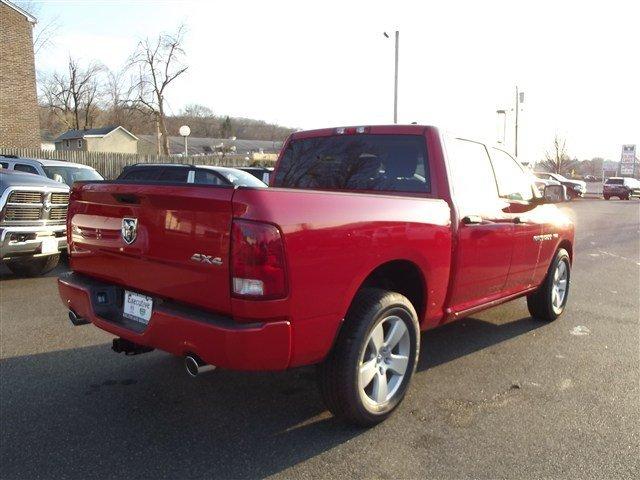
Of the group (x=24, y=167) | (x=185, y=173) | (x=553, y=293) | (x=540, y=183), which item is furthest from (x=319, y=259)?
(x=540, y=183)

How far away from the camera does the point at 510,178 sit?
5027mm

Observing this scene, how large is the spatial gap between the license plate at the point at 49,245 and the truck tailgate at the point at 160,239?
4132mm

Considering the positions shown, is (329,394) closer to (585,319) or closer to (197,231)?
(197,231)

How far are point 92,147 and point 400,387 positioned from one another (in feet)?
211

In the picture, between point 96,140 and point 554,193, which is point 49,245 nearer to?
point 554,193

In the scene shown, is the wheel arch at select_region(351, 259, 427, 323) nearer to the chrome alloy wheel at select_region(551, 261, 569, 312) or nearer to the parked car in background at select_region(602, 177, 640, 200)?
the chrome alloy wheel at select_region(551, 261, 569, 312)

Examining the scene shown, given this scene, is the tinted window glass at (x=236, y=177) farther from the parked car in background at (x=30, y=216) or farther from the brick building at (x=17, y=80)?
the brick building at (x=17, y=80)

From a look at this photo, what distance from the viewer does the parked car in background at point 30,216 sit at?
709 centimetres

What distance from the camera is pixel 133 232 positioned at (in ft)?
10.6

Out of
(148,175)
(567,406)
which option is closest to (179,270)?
(567,406)

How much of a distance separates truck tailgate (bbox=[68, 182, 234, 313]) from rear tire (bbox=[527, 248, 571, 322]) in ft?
13.1

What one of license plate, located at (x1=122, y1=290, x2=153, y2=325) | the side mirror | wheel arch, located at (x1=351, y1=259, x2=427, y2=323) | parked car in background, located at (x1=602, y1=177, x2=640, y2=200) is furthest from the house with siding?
wheel arch, located at (x1=351, y1=259, x2=427, y2=323)

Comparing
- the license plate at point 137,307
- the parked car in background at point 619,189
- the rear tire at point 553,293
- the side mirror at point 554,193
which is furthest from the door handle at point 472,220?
the parked car in background at point 619,189

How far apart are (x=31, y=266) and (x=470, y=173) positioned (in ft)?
21.8
